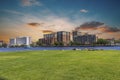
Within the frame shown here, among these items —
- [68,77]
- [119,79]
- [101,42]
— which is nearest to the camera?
[119,79]

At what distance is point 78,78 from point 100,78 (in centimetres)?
125

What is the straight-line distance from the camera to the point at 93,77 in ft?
37.4

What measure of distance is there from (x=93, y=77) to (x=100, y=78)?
0.46 metres

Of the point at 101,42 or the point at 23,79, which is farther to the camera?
the point at 101,42

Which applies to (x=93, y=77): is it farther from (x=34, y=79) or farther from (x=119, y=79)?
(x=34, y=79)

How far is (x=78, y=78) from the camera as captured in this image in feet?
36.7

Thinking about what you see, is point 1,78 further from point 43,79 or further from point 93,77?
point 93,77

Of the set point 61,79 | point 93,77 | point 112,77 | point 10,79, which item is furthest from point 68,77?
point 10,79

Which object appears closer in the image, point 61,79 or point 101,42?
point 61,79

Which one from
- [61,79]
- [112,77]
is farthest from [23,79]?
[112,77]

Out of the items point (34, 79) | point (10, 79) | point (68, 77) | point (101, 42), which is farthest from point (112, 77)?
point (101, 42)

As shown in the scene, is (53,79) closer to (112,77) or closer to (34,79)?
(34,79)

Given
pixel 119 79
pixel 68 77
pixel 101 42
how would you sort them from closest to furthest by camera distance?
1. pixel 119 79
2. pixel 68 77
3. pixel 101 42

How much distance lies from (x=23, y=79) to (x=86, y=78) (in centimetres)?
360
